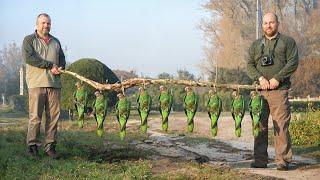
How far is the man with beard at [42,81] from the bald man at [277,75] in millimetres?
3230

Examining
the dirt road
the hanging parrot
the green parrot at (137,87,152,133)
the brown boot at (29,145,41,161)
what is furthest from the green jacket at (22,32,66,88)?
the dirt road

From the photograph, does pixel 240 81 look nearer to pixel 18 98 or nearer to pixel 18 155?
pixel 18 98

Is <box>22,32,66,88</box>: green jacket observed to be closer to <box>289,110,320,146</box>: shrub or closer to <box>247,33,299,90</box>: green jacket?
<box>247,33,299,90</box>: green jacket

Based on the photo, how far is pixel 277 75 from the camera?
712 cm

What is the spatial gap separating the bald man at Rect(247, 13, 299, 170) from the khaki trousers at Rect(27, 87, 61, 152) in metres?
3.26

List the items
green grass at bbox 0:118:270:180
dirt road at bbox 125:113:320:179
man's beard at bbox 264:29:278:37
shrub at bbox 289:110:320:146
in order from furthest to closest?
shrub at bbox 289:110:320:146
man's beard at bbox 264:29:278:37
dirt road at bbox 125:113:320:179
green grass at bbox 0:118:270:180

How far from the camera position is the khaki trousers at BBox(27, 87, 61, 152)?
7.84 meters

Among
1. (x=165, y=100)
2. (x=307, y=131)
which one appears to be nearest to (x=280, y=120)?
(x=165, y=100)

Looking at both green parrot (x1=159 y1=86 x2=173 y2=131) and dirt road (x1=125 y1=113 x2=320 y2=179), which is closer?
green parrot (x1=159 y1=86 x2=173 y2=131)

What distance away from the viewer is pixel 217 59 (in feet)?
143

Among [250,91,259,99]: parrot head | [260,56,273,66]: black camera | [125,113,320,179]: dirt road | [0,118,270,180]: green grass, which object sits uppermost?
[260,56,273,66]: black camera

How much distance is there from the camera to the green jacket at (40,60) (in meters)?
7.73

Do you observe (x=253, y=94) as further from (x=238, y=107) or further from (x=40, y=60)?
(x=40, y=60)

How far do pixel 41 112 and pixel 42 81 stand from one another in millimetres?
516
